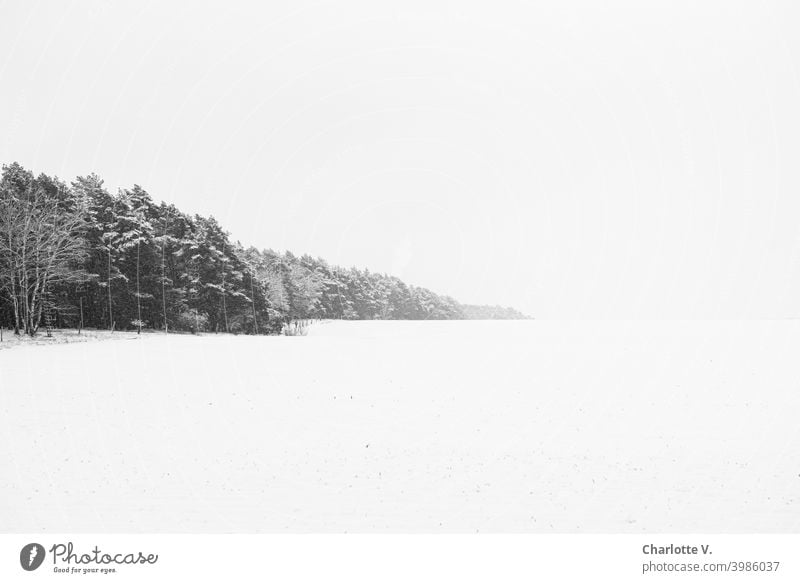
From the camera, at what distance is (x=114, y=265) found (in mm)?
47719

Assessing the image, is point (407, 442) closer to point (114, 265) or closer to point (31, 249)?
point (31, 249)

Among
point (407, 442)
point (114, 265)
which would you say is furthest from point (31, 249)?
point (407, 442)

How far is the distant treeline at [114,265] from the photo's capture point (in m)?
38.7

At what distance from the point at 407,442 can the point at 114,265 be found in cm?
4485

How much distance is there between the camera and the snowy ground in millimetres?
9781

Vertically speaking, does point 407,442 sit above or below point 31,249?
below

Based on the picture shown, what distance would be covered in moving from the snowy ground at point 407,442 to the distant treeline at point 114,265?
44.9 feet

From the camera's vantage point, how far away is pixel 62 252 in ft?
126

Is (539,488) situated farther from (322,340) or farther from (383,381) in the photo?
(322,340)

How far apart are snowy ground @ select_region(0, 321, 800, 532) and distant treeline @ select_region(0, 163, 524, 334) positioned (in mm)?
13697

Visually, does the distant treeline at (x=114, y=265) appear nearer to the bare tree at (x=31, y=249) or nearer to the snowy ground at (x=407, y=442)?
the bare tree at (x=31, y=249)

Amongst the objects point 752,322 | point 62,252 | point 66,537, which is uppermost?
point 62,252

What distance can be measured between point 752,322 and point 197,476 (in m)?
42.9

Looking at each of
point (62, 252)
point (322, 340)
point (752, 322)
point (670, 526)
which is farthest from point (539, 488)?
point (62, 252)
